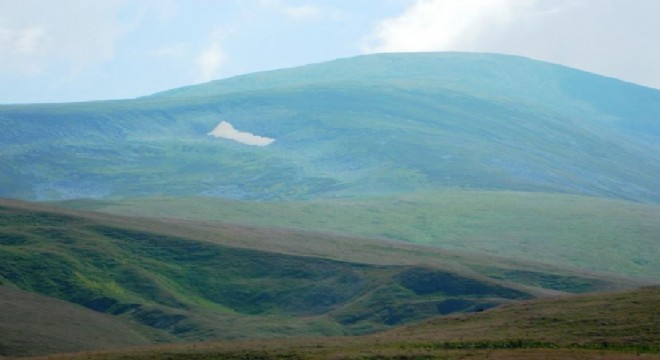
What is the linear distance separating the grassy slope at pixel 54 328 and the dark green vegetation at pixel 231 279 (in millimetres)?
1609

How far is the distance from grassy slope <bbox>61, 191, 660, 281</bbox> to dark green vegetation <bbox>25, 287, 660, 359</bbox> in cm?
9409

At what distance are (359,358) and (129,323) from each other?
43.3 meters

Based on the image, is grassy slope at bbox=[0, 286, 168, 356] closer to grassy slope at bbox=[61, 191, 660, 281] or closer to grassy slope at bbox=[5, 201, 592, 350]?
grassy slope at bbox=[5, 201, 592, 350]

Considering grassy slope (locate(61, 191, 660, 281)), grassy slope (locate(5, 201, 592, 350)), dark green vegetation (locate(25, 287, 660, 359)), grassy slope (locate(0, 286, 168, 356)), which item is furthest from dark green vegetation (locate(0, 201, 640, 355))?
grassy slope (locate(61, 191, 660, 281))

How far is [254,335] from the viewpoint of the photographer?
93125mm

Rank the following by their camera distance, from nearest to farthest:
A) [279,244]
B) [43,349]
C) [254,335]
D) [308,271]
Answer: [43,349], [254,335], [308,271], [279,244]

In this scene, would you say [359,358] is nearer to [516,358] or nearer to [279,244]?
[516,358]

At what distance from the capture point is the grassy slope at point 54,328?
75.2 m

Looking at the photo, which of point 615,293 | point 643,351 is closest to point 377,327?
point 615,293

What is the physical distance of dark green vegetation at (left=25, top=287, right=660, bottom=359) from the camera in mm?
56094

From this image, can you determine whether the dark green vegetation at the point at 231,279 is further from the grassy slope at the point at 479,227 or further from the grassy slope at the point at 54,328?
the grassy slope at the point at 479,227

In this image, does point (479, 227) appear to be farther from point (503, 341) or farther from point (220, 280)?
point (503, 341)

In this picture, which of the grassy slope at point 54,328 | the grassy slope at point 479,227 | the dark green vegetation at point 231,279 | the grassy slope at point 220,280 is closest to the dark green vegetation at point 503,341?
the grassy slope at point 54,328

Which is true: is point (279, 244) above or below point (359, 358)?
above
